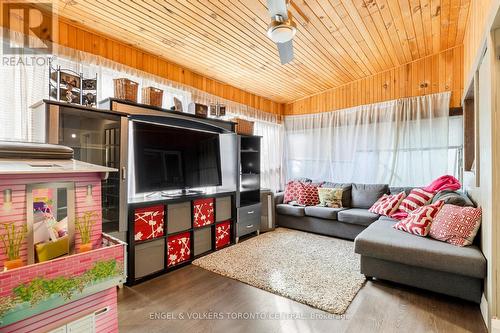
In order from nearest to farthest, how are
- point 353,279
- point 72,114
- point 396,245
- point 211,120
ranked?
point 72,114, point 396,245, point 353,279, point 211,120

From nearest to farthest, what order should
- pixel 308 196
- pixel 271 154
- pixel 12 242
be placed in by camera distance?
pixel 12 242 → pixel 308 196 → pixel 271 154

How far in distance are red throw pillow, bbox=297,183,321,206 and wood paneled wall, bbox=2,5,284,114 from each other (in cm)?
207

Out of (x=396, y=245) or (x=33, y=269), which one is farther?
(x=396, y=245)

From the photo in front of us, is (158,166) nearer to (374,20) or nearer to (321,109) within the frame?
(374,20)

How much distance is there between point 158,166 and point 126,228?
2.58 feet

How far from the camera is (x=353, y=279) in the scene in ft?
8.33

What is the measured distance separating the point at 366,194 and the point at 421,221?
1.57 m

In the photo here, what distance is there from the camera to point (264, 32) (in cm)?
288

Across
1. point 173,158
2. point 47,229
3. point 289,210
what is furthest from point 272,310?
point 289,210

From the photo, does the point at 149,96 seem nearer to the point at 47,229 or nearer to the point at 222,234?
the point at 222,234

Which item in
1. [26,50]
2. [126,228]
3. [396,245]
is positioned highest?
[26,50]

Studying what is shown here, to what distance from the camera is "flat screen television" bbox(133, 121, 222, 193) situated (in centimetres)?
276

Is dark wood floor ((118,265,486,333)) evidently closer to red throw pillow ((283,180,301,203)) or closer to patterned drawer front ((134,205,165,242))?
patterned drawer front ((134,205,165,242))

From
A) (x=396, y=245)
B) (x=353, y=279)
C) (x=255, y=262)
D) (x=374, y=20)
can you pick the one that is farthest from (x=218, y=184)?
(x=374, y=20)
